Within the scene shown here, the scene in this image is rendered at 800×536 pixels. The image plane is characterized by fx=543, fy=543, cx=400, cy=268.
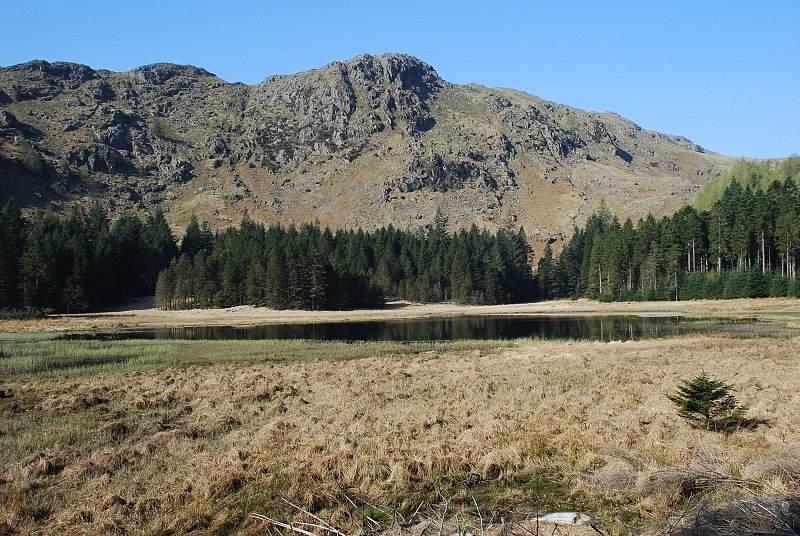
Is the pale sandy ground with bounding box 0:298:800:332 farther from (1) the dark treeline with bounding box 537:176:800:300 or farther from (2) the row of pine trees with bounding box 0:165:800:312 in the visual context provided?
(2) the row of pine trees with bounding box 0:165:800:312

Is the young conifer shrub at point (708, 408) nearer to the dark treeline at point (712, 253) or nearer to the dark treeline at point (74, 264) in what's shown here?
the dark treeline at point (712, 253)

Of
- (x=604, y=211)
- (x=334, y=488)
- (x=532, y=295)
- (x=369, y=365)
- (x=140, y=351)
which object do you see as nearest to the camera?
(x=334, y=488)

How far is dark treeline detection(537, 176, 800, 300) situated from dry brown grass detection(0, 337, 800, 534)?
7276cm

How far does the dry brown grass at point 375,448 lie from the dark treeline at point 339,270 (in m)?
85.8

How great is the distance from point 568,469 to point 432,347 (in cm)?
3333

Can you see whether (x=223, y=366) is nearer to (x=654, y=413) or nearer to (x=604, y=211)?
(x=654, y=413)

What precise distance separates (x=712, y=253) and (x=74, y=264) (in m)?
123

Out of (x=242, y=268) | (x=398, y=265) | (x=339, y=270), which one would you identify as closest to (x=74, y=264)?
(x=242, y=268)

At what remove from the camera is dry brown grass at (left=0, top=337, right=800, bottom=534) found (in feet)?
33.0

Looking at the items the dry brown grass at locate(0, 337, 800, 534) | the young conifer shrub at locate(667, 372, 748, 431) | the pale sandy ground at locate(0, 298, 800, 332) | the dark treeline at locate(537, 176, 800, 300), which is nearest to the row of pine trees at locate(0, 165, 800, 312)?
the dark treeline at locate(537, 176, 800, 300)

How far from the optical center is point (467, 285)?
132750 millimetres

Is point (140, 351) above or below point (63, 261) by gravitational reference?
below

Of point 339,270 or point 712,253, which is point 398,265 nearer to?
point 339,270

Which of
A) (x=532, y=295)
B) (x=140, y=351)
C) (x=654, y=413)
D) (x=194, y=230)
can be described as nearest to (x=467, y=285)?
(x=532, y=295)
